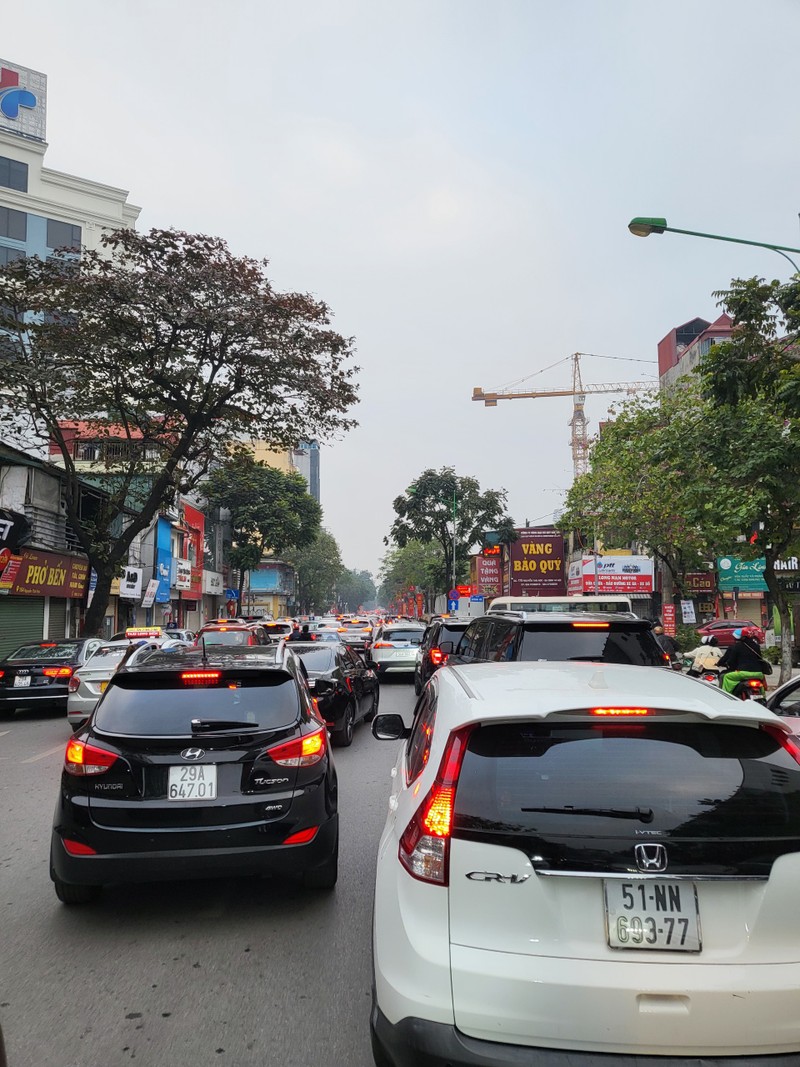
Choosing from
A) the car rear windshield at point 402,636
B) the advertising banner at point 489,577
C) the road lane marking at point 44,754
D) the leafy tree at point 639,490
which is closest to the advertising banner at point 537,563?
the advertising banner at point 489,577

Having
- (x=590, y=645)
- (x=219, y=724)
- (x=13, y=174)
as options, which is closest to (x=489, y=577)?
(x=13, y=174)

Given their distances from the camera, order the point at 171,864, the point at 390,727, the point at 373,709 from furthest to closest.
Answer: the point at 373,709 < the point at 390,727 < the point at 171,864

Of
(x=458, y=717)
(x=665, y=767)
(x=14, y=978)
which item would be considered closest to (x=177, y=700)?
(x=14, y=978)

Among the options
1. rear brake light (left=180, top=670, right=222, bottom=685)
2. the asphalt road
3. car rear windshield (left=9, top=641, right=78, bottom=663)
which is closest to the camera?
the asphalt road

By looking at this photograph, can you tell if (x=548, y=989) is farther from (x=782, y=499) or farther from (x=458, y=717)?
(x=782, y=499)

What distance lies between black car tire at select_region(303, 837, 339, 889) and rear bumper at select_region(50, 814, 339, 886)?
1.25ft

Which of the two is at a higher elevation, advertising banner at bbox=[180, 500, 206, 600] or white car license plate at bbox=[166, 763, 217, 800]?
advertising banner at bbox=[180, 500, 206, 600]

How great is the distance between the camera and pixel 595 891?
8.45 feet

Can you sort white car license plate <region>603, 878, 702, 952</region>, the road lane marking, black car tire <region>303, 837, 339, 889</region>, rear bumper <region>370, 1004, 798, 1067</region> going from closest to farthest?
rear bumper <region>370, 1004, 798, 1067</region> → white car license plate <region>603, 878, 702, 952</region> → black car tire <region>303, 837, 339, 889</region> → the road lane marking

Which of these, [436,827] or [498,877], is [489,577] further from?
[498,877]

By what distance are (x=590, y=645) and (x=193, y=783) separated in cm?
409

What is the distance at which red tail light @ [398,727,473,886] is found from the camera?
270 centimetres

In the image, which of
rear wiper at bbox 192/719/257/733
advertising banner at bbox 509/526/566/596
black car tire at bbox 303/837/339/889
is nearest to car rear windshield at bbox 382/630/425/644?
black car tire at bbox 303/837/339/889

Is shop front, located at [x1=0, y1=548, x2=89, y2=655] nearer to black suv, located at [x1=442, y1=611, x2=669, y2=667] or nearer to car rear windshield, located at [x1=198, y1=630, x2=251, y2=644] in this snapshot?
car rear windshield, located at [x1=198, y1=630, x2=251, y2=644]
